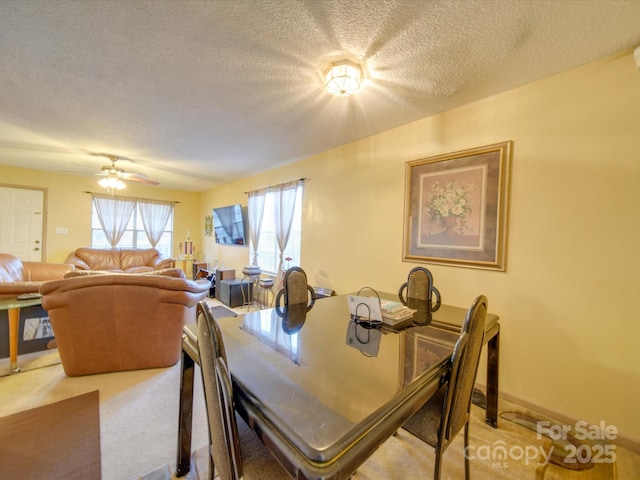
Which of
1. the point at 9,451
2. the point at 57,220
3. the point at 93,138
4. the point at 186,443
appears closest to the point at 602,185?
the point at 186,443

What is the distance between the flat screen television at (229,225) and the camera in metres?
5.15

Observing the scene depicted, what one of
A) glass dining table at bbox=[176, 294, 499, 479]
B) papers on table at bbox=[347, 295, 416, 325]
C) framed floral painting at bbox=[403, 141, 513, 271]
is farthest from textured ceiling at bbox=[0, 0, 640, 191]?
glass dining table at bbox=[176, 294, 499, 479]

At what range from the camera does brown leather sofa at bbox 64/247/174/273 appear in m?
5.00

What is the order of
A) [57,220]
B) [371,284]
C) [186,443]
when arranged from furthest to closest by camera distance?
[57,220] → [371,284] → [186,443]

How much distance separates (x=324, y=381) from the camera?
0.89 meters

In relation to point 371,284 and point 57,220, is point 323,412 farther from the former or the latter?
point 57,220

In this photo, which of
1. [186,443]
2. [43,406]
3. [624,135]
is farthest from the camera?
[43,406]

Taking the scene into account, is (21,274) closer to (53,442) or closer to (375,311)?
(53,442)

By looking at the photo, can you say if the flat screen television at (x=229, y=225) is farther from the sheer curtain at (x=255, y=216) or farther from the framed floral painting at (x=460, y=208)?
the framed floral painting at (x=460, y=208)

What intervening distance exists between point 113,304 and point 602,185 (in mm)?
3865

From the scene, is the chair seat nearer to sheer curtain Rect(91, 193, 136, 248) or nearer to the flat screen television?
the flat screen television

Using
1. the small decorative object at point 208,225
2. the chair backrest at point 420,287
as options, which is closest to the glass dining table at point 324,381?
the chair backrest at point 420,287

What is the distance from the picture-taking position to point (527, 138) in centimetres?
193

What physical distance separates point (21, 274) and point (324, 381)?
17.6 feet
